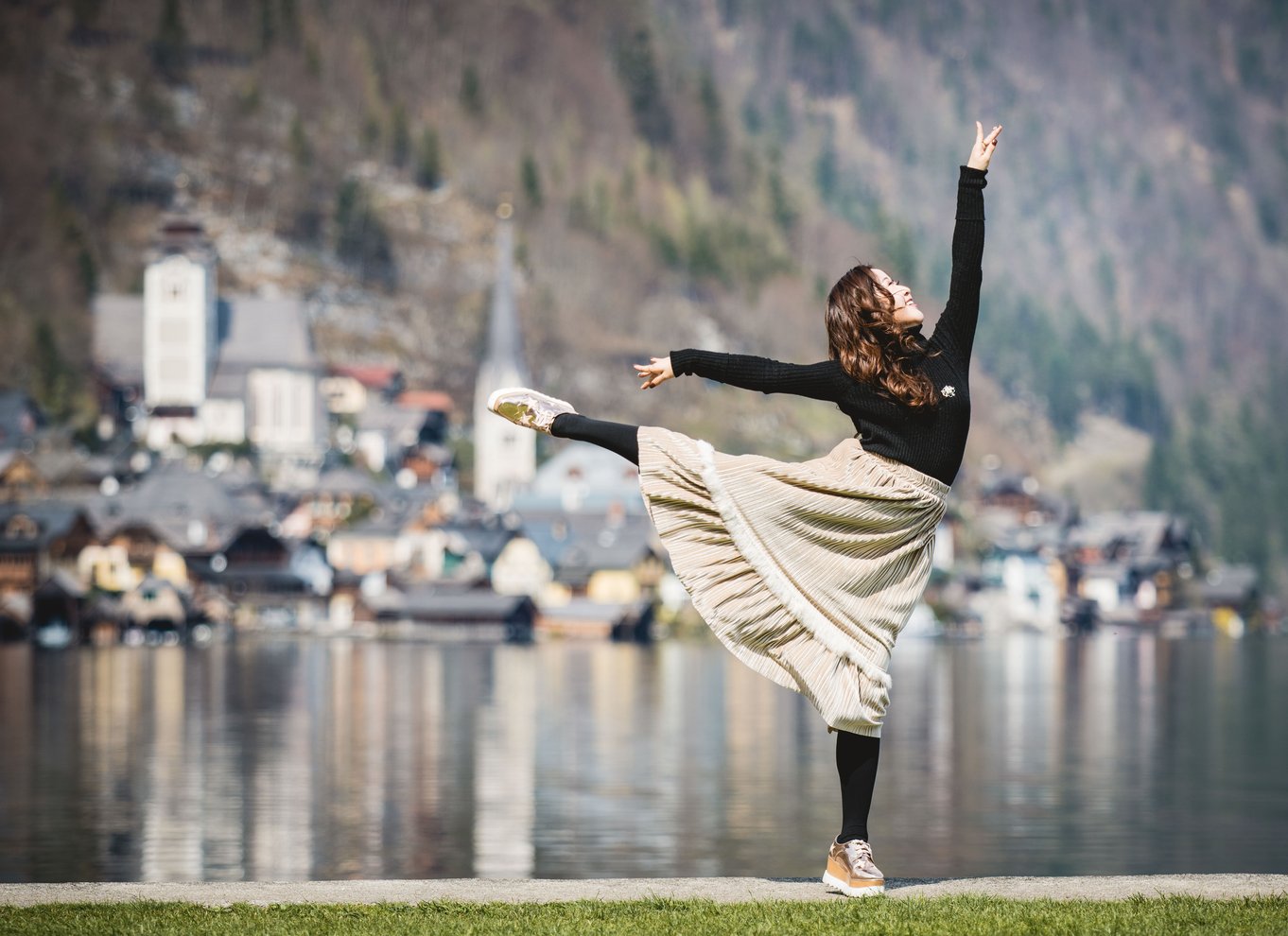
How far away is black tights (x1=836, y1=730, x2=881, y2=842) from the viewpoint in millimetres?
10398

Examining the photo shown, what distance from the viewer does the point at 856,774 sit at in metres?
10.5

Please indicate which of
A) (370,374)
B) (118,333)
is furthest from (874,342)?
(118,333)

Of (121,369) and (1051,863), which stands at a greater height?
(121,369)

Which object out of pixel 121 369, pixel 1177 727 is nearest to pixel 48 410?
pixel 121 369

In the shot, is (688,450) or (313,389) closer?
(688,450)

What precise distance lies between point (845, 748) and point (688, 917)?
59.0 inches

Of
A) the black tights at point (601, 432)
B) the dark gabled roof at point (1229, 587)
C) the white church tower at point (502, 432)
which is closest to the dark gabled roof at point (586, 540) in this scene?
the white church tower at point (502, 432)

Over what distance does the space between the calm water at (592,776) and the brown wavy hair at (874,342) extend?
15.2 m

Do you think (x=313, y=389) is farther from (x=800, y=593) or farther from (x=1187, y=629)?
(x=800, y=593)

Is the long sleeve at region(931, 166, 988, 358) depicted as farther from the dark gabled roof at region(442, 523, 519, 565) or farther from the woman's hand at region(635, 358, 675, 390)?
the dark gabled roof at region(442, 523, 519, 565)

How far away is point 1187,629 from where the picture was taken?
550 ft

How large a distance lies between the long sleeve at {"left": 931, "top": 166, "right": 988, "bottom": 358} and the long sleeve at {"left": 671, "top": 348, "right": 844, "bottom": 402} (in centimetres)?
64

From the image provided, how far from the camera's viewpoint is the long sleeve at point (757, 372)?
33.6 feet

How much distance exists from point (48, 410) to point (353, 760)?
12067cm
